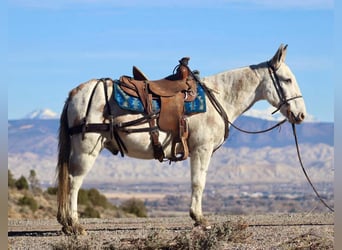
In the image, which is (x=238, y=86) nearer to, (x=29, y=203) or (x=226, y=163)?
(x=29, y=203)

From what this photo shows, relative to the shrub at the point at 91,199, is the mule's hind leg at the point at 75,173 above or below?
above

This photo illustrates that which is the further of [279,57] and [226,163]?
[226,163]

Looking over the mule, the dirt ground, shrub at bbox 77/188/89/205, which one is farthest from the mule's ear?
shrub at bbox 77/188/89/205

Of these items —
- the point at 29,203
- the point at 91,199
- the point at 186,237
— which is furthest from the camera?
the point at 91,199

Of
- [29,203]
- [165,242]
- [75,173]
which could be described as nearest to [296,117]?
[75,173]

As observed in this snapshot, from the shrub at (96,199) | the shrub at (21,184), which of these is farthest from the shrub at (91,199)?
the shrub at (21,184)

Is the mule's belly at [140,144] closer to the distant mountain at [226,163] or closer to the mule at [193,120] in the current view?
the mule at [193,120]

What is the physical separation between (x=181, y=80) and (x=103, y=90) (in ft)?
4.89

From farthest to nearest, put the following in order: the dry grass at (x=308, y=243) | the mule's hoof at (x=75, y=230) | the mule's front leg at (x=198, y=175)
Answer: the mule's front leg at (x=198, y=175) → the mule's hoof at (x=75, y=230) → the dry grass at (x=308, y=243)

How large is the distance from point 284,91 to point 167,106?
2.25 metres

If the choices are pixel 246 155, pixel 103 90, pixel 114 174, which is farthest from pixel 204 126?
pixel 246 155

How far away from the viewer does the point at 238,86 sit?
17.4 m

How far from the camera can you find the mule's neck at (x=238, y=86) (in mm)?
17312

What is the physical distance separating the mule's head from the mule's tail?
3.67 m
